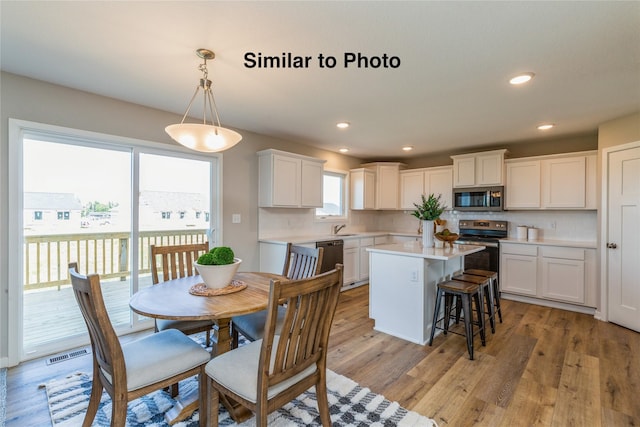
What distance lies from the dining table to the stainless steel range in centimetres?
326

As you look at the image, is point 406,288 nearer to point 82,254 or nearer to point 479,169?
point 479,169

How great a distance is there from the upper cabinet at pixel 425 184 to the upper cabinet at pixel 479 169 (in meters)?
0.19

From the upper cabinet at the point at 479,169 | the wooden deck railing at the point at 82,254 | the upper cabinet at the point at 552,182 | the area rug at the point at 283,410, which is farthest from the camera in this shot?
the upper cabinet at the point at 479,169

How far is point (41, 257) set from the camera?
104 inches

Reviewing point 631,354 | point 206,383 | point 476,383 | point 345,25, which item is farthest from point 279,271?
point 631,354

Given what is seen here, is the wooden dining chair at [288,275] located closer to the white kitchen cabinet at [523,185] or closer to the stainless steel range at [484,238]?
the stainless steel range at [484,238]

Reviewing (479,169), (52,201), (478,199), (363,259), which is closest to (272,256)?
(363,259)

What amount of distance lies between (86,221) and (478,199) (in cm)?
522

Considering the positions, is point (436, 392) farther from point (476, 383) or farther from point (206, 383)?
point (206, 383)

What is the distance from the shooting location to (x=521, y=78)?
7.72 ft

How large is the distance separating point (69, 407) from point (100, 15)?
95.6 inches

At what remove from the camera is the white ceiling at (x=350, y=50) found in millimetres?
1604

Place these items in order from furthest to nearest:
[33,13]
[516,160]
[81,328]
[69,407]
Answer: [516,160]
[81,328]
[69,407]
[33,13]

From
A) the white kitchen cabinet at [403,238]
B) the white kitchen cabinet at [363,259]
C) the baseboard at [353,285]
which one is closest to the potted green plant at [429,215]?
the white kitchen cabinet at [363,259]
